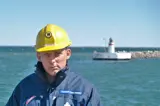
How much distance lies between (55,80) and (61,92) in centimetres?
9

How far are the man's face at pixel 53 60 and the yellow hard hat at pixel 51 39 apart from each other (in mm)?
45

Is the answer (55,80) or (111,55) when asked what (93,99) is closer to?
(55,80)

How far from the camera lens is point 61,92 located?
8.64ft

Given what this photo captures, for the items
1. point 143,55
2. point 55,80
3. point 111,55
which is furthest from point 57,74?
point 143,55

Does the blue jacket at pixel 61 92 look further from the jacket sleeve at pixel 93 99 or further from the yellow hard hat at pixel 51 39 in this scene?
the yellow hard hat at pixel 51 39

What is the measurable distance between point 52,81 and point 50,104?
16 centimetres

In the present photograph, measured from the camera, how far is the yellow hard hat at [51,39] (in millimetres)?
2627

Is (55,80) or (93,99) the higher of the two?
(55,80)

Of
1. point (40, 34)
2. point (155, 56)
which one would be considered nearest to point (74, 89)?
point (40, 34)

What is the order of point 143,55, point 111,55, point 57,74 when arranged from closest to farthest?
point 57,74 < point 111,55 < point 143,55

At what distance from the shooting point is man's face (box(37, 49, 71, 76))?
8.63 ft

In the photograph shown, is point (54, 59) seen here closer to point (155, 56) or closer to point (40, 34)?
point (40, 34)

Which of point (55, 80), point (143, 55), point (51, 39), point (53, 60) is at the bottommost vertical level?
point (143, 55)

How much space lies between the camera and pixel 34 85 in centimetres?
274
